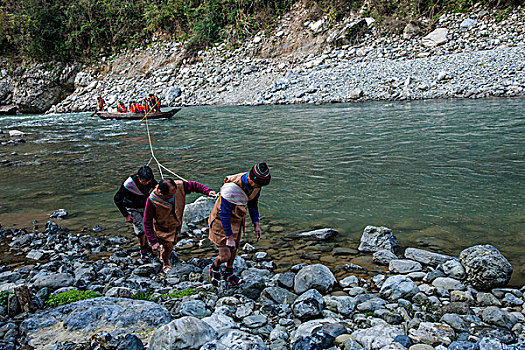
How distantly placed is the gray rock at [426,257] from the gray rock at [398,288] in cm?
72

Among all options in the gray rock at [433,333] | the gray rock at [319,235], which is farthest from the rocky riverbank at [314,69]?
the gray rock at [433,333]

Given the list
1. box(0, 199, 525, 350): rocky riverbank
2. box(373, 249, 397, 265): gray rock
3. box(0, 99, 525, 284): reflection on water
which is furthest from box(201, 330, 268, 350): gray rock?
box(0, 99, 525, 284): reflection on water

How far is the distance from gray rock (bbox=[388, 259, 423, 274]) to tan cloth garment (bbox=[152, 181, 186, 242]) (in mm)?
2717

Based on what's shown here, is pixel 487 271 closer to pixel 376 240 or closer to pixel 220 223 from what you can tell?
pixel 376 240

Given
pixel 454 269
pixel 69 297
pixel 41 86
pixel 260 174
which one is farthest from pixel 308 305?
pixel 41 86

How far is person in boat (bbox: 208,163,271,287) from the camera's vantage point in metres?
3.82

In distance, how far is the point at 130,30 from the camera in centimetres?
4000

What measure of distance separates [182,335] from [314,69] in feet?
83.1

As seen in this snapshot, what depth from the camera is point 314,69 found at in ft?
85.8

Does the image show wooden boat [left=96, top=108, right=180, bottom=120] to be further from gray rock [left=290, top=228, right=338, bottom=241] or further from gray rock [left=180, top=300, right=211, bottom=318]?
gray rock [left=180, top=300, right=211, bottom=318]

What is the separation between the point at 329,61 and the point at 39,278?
84.1 ft

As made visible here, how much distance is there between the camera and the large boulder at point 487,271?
3.75 m

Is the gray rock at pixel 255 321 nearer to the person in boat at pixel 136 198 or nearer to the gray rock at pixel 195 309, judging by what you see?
the gray rock at pixel 195 309

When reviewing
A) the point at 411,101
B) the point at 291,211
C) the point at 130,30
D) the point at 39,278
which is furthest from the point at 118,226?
the point at 130,30
